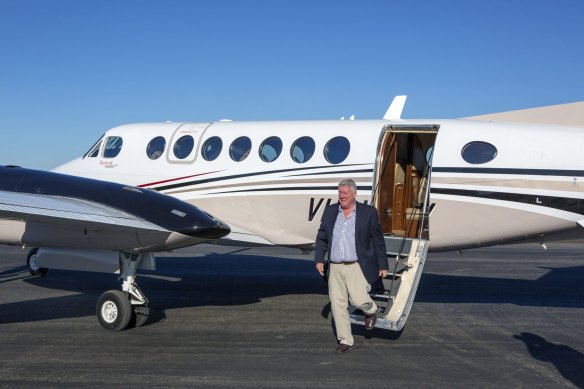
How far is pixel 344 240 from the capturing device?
820 cm

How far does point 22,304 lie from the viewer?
11.6m

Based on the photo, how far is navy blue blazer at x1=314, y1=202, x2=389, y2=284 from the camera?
818 cm

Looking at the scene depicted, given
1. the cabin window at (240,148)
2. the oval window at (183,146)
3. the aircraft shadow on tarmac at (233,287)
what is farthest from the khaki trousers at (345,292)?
the oval window at (183,146)

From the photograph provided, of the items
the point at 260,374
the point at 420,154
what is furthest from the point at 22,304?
the point at 420,154

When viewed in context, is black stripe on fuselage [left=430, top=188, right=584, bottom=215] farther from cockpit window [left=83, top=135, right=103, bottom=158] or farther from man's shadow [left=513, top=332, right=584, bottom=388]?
cockpit window [left=83, top=135, right=103, bottom=158]

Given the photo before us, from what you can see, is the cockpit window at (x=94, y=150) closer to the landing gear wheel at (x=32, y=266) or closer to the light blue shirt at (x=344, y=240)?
the landing gear wheel at (x=32, y=266)

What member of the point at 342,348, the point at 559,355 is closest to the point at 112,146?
the point at 342,348

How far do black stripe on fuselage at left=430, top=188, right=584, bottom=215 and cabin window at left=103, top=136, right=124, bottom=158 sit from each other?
6327 mm

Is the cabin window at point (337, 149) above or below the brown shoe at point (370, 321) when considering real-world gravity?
above

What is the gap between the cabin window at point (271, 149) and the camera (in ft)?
37.0

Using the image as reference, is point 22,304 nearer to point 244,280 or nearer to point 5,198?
point 5,198

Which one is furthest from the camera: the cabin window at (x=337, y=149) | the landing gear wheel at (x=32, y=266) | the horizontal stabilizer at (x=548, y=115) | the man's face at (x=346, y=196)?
the horizontal stabilizer at (x=548, y=115)

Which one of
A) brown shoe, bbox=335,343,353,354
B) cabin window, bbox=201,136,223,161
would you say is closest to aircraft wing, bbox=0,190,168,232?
cabin window, bbox=201,136,223,161

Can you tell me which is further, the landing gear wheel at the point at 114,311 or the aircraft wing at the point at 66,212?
the landing gear wheel at the point at 114,311
